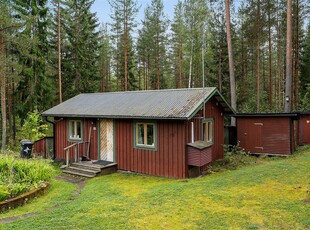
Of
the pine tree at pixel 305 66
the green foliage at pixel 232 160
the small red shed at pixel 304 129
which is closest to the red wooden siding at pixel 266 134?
the green foliage at pixel 232 160

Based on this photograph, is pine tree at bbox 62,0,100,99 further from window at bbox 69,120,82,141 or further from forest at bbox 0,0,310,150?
window at bbox 69,120,82,141

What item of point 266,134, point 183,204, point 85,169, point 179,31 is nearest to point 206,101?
point 266,134

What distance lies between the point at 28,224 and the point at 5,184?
8.01ft

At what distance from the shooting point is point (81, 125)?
12.2m

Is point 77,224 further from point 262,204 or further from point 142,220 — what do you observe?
point 262,204

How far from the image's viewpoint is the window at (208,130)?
1076cm

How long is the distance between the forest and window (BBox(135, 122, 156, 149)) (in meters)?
5.28

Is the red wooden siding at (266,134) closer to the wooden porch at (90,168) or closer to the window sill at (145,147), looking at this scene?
the window sill at (145,147)

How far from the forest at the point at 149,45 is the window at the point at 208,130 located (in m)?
3.94

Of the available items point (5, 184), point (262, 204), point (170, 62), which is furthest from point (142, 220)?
point (170, 62)

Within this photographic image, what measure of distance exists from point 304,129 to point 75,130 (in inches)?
492

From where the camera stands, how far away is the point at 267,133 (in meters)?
12.8

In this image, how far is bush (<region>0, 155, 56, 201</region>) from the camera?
6.95m

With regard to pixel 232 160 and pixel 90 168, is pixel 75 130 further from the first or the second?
pixel 232 160
